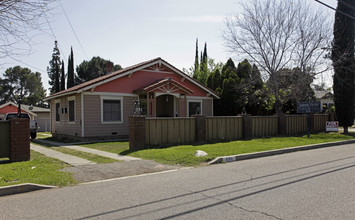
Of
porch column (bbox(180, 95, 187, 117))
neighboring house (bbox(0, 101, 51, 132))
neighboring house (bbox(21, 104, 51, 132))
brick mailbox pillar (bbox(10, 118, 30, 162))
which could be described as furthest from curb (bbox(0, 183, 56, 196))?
neighboring house (bbox(21, 104, 51, 132))

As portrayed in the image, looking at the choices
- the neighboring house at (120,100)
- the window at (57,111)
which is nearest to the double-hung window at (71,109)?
the neighboring house at (120,100)

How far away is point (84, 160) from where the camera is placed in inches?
393

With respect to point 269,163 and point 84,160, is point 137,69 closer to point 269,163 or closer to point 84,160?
point 84,160

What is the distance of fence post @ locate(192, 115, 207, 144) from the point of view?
14359 mm

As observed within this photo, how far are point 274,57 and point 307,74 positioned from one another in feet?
8.71

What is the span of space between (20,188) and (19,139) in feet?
12.2

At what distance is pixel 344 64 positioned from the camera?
821 inches

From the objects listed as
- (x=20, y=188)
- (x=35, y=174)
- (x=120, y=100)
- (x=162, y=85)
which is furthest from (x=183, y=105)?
(x=20, y=188)

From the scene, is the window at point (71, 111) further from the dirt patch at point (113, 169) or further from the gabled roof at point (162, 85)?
the dirt patch at point (113, 169)

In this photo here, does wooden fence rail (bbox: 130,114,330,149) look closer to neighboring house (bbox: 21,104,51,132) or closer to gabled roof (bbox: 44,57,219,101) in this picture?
gabled roof (bbox: 44,57,219,101)

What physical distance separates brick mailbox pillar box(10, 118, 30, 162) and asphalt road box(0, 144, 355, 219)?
3.91 meters

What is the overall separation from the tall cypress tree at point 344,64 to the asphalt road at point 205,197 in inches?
602

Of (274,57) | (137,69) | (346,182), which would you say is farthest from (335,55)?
(346,182)

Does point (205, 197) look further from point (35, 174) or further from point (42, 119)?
point (42, 119)
